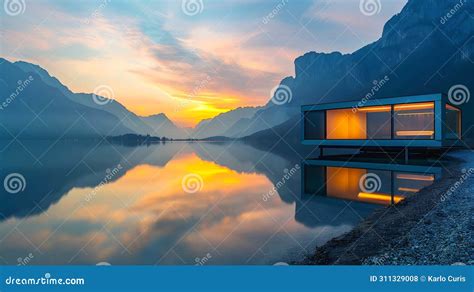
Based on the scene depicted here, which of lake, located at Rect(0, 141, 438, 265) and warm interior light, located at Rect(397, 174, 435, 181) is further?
warm interior light, located at Rect(397, 174, 435, 181)

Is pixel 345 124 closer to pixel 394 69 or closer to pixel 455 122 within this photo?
pixel 455 122

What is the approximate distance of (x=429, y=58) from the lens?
11469 cm

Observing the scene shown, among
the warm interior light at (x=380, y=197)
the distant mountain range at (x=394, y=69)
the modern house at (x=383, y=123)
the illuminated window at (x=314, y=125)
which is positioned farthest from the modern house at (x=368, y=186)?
the distant mountain range at (x=394, y=69)

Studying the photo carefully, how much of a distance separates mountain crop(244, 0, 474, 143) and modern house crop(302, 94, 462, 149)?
47.7 meters

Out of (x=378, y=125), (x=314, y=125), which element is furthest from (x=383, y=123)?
(x=314, y=125)

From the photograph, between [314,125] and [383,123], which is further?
[383,123]

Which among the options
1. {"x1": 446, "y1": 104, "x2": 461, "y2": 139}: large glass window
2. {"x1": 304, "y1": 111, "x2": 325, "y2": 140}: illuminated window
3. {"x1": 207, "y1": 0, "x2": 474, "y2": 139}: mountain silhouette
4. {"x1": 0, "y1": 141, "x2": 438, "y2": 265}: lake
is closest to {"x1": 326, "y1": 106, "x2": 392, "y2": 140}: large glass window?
{"x1": 304, "y1": 111, "x2": 325, "y2": 140}: illuminated window

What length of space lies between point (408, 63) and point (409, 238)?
5453 inches

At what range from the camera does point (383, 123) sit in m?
30.7

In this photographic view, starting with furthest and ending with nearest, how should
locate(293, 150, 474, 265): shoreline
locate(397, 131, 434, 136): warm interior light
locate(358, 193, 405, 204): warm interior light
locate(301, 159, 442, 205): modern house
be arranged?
locate(397, 131, 434, 136): warm interior light < locate(301, 159, 442, 205): modern house < locate(358, 193, 405, 204): warm interior light < locate(293, 150, 474, 265): shoreline

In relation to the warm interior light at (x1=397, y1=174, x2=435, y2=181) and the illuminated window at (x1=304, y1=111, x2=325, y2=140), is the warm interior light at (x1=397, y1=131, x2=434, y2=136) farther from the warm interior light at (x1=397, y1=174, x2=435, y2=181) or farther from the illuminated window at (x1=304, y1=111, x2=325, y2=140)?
the warm interior light at (x1=397, y1=174, x2=435, y2=181)

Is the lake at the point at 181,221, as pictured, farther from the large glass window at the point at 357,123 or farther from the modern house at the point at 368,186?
the large glass window at the point at 357,123

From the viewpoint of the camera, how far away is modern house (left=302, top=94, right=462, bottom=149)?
2045 cm

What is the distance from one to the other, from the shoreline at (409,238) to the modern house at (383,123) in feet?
50.4
